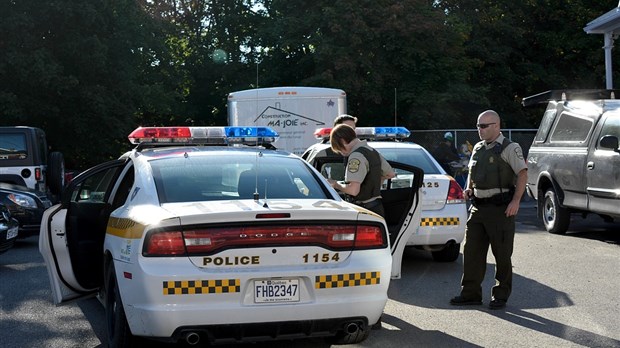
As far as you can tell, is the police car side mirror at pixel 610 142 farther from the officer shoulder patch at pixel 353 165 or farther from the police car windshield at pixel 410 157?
the officer shoulder patch at pixel 353 165

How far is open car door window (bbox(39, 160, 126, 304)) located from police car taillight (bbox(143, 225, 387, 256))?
1747mm

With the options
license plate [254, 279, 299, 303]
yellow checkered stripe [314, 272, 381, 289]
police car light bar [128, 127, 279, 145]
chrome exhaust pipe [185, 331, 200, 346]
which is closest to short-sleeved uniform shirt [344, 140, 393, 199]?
police car light bar [128, 127, 279, 145]

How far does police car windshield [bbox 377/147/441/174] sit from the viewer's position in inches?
426

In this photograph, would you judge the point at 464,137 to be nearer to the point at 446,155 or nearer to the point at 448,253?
the point at 446,155

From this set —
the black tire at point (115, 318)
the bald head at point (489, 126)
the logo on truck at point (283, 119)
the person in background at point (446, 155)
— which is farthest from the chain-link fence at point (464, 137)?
the black tire at point (115, 318)

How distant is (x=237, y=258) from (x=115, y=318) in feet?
3.53

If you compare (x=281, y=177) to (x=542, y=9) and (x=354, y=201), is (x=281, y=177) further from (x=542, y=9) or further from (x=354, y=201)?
(x=542, y=9)

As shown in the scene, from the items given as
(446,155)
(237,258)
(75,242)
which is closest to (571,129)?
(446,155)

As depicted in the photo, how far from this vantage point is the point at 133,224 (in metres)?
5.69

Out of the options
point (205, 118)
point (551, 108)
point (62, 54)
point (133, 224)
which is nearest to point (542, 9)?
point (205, 118)

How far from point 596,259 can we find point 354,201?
4590mm

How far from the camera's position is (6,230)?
11.1 metres

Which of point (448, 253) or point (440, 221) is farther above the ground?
point (440, 221)

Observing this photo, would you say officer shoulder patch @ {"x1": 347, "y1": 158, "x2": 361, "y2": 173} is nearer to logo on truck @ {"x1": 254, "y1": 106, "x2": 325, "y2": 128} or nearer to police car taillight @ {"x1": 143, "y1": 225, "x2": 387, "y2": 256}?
police car taillight @ {"x1": 143, "y1": 225, "x2": 387, "y2": 256}
